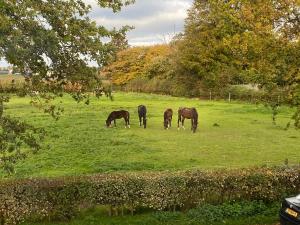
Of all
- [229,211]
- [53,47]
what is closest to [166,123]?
[229,211]

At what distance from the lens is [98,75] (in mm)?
14117

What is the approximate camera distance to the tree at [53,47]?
11.8 metres

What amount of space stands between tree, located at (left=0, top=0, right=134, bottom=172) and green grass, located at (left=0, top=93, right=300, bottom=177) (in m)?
3.36

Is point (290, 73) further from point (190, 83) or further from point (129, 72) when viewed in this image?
point (129, 72)

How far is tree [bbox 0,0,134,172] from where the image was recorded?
11812mm

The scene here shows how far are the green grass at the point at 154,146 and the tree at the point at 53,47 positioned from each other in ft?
11.0

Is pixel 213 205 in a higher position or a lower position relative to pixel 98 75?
lower

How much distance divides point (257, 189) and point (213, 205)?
171 centimetres

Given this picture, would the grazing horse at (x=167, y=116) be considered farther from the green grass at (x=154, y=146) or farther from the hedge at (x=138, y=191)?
the hedge at (x=138, y=191)

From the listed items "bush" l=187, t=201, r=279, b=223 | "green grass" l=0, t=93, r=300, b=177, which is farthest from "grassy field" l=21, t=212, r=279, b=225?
"green grass" l=0, t=93, r=300, b=177

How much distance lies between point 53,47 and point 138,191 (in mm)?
6300

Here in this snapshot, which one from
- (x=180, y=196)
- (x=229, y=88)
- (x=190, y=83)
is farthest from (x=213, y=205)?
(x=190, y=83)

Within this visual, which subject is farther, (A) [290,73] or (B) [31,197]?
(A) [290,73]

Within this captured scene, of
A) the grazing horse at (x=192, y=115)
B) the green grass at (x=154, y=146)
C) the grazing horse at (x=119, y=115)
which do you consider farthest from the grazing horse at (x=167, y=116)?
the grazing horse at (x=119, y=115)
